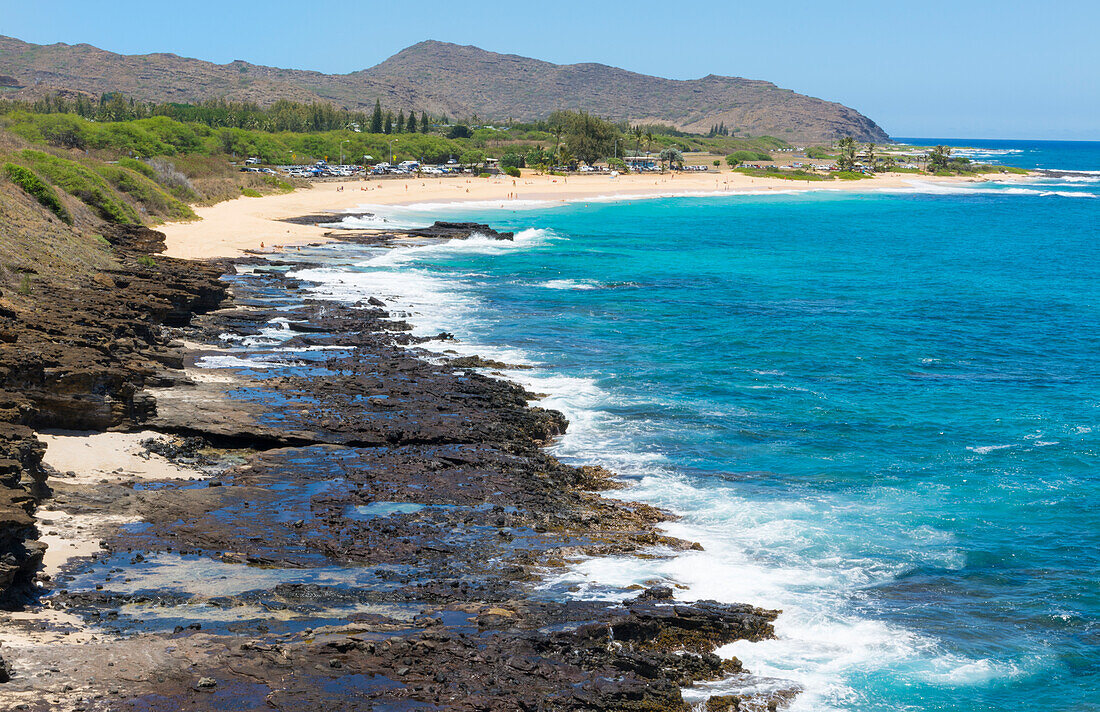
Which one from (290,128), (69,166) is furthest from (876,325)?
(290,128)

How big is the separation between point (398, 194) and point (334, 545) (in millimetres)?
90648

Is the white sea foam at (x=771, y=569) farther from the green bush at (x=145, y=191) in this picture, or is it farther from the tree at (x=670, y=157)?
the tree at (x=670, y=157)

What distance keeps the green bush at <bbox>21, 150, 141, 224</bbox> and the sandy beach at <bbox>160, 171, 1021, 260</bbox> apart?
305 centimetres

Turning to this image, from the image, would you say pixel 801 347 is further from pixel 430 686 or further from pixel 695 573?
pixel 430 686

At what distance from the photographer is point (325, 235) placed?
64.6 m

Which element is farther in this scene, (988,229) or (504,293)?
(988,229)

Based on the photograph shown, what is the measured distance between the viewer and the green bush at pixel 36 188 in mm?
40875

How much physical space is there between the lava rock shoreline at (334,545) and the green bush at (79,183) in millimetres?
22466

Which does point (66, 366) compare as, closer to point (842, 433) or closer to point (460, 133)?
point (842, 433)

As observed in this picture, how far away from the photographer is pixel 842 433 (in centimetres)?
2642

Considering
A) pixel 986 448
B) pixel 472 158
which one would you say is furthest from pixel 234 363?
pixel 472 158

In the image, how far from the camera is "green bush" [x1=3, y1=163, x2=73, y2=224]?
134 feet

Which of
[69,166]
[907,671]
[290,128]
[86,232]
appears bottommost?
[907,671]

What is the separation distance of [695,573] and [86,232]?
35075 millimetres
